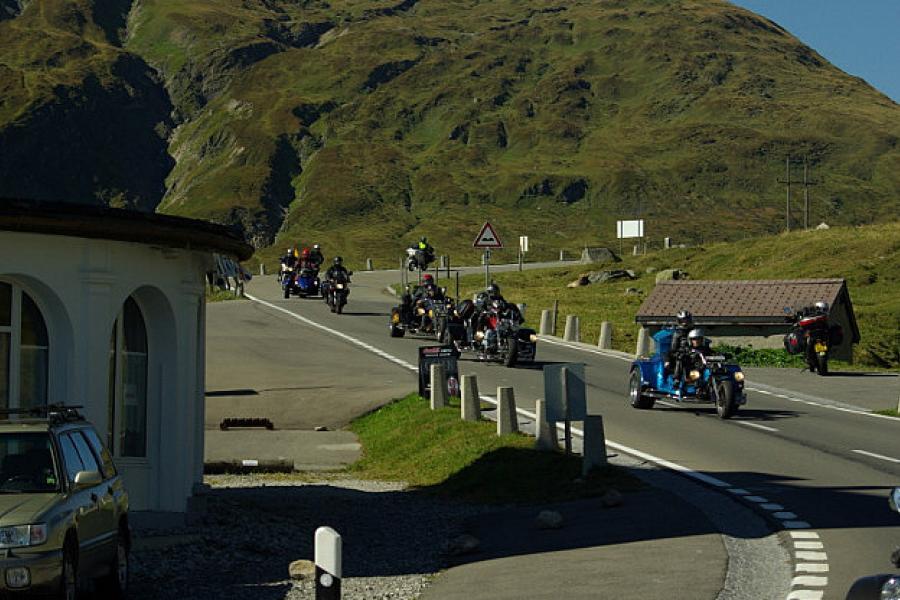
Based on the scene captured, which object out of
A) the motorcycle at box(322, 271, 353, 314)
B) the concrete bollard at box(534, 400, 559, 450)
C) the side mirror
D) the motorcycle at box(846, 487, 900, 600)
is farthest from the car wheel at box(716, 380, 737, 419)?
the motorcycle at box(322, 271, 353, 314)

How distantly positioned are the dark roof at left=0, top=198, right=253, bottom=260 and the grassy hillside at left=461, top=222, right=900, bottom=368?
95.4ft

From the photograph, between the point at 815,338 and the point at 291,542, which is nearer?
the point at 291,542

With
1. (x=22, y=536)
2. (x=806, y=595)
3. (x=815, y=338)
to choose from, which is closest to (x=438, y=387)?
(x=815, y=338)

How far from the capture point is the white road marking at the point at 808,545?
14930 millimetres

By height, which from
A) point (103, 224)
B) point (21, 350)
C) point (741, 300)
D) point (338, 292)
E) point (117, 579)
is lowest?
point (117, 579)

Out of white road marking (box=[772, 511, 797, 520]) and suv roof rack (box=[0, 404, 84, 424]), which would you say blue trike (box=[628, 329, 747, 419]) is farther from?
suv roof rack (box=[0, 404, 84, 424])

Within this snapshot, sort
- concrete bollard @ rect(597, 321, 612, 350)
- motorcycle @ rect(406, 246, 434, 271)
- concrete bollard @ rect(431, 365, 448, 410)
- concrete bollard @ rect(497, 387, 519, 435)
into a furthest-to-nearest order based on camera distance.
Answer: motorcycle @ rect(406, 246, 434, 271) → concrete bollard @ rect(597, 321, 612, 350) → concrete bollard @ rect(431, 365, 448, 410) → concrete bollard @ rect(497, 387, 519, 435)

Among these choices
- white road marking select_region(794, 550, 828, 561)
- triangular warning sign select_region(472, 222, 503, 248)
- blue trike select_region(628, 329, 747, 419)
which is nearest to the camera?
white road marking select_region(794, 550, 828, 561)

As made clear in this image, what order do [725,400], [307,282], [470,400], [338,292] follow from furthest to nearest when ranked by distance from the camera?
[307,282], [338,292], [725,400], [470,400]

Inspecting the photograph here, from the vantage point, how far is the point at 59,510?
12672 millimetres

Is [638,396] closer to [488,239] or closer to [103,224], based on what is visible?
[488,239]

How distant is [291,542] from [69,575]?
5885 millimetres

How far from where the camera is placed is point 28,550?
12.2 metres

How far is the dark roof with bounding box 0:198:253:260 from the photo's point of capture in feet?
53.0
